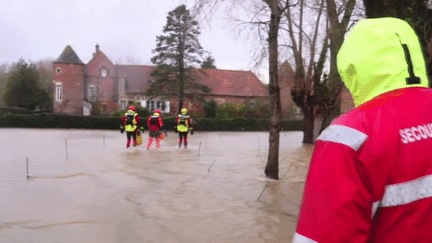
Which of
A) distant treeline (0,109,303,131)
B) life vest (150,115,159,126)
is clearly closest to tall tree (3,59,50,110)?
distant treeline (0,109,303,131)

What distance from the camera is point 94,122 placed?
43312mm

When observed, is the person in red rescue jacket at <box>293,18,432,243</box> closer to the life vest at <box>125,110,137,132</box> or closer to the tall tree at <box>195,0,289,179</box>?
the tall tree at <box>195,0,289,179</box>

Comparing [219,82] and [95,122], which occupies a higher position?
[219,82]

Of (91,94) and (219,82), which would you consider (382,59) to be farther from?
(91,94)

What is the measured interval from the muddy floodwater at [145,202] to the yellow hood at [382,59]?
4.54 metres

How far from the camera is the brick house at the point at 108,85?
59.3 metres

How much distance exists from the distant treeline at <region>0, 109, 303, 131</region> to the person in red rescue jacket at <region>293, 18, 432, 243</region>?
1633 inches

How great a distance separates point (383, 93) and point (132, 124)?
16.5 meters

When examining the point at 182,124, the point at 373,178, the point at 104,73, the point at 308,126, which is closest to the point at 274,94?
the point at 373,178

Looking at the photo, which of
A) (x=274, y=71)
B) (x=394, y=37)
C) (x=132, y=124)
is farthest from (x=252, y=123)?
(x=394, y=37)

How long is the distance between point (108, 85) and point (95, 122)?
20.3 meters

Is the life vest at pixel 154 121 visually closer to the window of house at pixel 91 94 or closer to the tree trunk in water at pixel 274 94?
the tree trunk in water at pixel 274 94

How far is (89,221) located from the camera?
6.54 m

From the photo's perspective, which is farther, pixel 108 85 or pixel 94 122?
pixel 108 85
